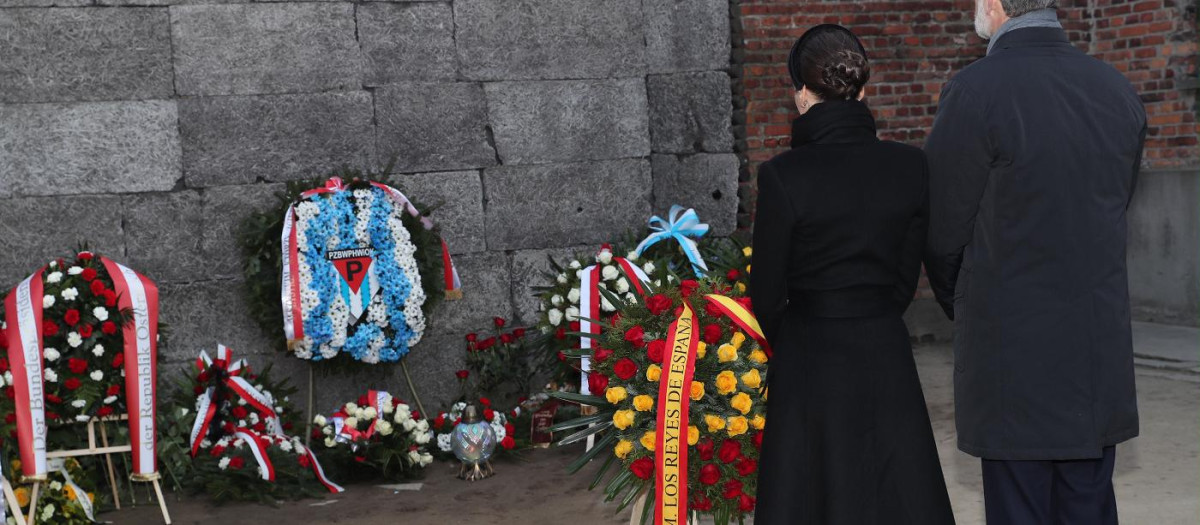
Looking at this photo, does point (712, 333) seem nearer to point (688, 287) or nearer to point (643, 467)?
point (688, 287)

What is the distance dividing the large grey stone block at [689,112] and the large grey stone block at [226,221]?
2255 mm

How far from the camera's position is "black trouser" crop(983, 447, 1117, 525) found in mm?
3104

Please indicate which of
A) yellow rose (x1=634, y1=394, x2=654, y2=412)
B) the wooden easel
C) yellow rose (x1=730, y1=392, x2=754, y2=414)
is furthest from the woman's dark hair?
the wooden easel

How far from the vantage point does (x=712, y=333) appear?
3.57 metres

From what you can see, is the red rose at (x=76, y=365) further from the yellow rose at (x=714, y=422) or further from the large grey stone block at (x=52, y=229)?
the yellow rose at (x=714, y=422)

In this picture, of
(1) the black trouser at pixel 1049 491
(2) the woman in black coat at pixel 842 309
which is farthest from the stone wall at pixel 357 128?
(1) the black trouser at pixel 1049 491

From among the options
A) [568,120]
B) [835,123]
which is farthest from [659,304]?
[568,120]

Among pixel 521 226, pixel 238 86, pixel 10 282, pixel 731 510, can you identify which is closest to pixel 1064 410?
pixel 731 510

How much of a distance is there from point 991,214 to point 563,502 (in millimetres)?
2944

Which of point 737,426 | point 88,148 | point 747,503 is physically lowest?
point 747,503

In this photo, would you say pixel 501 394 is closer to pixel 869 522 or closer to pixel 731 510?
pixel 731 510

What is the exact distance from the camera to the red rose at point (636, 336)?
143 inches

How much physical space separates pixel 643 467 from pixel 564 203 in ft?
12.4

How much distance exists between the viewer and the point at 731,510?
3.63 metres
